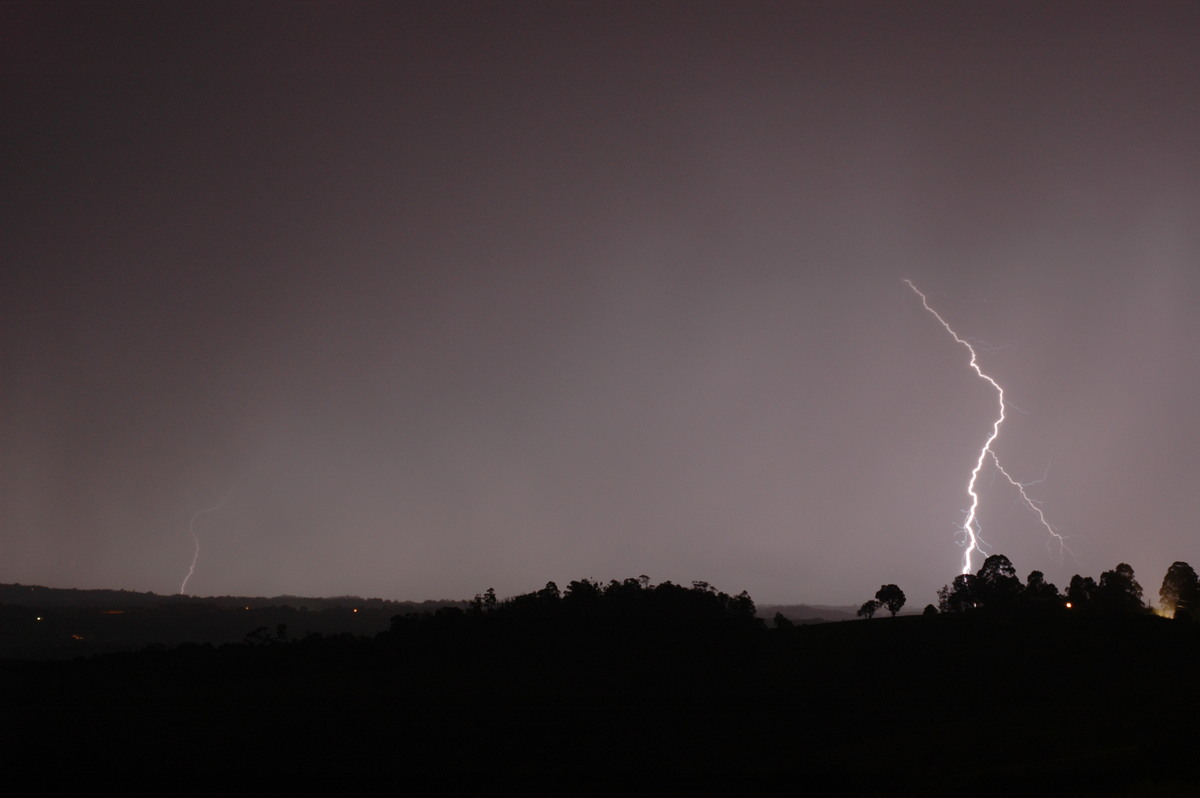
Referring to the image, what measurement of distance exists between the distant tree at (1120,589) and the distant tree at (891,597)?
65.7 feet

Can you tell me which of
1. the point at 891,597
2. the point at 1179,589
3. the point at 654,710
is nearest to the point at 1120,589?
the point at 1179,589

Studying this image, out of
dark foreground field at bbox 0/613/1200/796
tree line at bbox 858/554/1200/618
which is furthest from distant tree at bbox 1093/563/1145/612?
dark foreground field at bbox 0/613/1200/796

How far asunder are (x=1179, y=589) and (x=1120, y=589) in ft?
17.2

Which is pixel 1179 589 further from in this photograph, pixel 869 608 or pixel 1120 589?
pixel 869 608

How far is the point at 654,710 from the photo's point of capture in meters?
45.1

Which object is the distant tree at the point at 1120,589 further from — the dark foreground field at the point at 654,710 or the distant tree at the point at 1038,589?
the dark foreground field at the point at 654,710

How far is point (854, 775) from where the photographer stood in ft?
89.8

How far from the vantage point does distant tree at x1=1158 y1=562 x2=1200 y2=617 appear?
250 feet

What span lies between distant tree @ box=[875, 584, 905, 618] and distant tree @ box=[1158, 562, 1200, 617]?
83.4ft

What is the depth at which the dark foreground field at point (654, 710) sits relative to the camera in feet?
94.5

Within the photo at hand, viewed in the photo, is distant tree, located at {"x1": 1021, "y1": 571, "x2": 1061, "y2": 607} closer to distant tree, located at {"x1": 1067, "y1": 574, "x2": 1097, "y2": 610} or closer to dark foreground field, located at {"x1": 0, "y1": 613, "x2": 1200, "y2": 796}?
distant tree, located at {"x1": 1067, "y1": 574, "x2": 1097, "y2": 610}

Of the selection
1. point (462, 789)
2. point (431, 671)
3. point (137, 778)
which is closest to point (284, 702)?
point (431, 671)

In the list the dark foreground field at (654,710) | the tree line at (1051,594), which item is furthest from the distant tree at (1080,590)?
the dark foreground field at (654,710)

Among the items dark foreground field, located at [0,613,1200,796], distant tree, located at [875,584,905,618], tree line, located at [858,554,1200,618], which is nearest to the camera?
dark foreground field, located at [0,613,1200,796]
